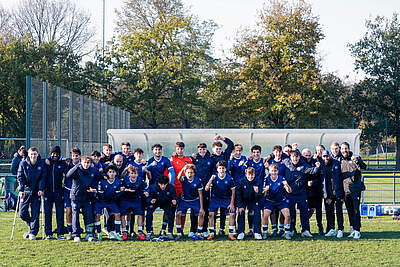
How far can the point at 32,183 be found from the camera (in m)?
8.52

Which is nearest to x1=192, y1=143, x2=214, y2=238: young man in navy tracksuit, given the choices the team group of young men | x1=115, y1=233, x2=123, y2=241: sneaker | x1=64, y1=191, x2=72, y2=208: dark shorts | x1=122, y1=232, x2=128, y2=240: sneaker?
the team group of young men

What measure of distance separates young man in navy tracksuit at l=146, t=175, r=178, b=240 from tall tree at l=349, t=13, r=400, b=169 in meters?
26.9

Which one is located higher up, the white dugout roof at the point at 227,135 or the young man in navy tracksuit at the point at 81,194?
the white dugout roof at the point at 227,135

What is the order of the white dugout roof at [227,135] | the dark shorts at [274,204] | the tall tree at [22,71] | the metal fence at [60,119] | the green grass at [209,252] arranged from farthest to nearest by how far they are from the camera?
the tall tree at [22,71] → the white dugout roof at [227,135] → the metal fence at [60,119] → the dark shorts at [274,204] → the green grass at [209,252]

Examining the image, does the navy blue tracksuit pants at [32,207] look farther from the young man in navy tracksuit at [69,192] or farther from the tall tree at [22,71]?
the tall tree at [22,71]

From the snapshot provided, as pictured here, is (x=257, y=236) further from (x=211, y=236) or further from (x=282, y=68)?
(x=282, y=68)

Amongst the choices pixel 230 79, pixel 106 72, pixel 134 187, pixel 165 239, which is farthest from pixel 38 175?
pixel 230 79

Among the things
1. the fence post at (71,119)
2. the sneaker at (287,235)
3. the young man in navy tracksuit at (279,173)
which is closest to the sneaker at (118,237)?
the young man in navy tracksuit at (279,173)

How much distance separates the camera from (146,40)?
99.7ft

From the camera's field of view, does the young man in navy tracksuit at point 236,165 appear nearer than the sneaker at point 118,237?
No

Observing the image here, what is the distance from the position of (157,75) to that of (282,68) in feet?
24.7

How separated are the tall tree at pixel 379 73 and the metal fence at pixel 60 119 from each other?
2142 cm

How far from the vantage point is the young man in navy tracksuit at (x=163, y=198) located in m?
8.65

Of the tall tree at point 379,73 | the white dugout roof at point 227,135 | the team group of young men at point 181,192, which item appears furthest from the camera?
the tall tree at point 379,73
